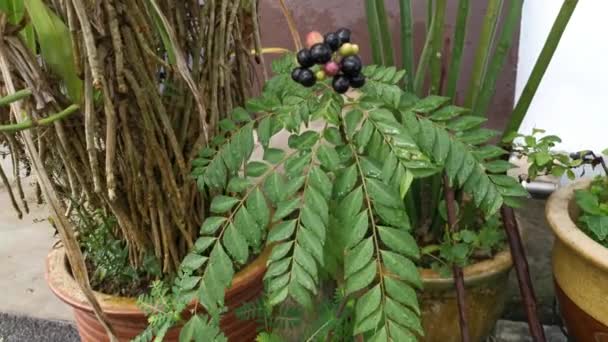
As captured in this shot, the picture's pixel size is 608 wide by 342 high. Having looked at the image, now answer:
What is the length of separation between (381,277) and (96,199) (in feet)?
2.02

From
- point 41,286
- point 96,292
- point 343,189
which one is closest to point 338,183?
point 343,189

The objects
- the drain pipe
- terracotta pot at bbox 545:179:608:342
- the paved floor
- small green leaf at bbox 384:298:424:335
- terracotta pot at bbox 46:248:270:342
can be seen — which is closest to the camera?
small green leaf at bbox 384:298:424:335

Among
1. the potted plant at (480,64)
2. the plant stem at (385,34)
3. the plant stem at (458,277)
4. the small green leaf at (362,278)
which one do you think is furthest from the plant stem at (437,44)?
the small green leaf at (362,278)

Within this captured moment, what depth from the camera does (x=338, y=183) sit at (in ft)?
2.94

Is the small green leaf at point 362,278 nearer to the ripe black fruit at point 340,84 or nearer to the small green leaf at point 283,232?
the small green leaf at point 283,232

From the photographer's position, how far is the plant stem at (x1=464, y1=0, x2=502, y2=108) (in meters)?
1.15

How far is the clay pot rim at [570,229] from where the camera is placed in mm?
1046

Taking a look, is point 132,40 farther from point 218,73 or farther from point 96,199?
point 96,199

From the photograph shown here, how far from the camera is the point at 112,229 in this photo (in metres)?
1.28

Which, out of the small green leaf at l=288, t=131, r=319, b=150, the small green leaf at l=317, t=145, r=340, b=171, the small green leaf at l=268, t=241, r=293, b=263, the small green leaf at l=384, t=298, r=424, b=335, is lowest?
the small green leaf at l=384, t=298, r=424, b=335

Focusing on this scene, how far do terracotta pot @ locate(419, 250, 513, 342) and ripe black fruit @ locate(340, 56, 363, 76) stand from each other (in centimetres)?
51

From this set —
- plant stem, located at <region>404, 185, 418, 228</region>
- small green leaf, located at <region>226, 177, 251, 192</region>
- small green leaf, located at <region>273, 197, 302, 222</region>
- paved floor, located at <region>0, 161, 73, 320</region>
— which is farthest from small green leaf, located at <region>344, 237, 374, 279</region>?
paved floor, located at <region>0, 161, 73, 320</region>

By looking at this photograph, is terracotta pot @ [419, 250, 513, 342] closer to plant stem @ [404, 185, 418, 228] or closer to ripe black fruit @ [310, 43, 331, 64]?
plant stem @ [404, 185, 418, 228]

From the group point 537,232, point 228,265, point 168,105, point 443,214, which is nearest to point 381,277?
point 228,265
